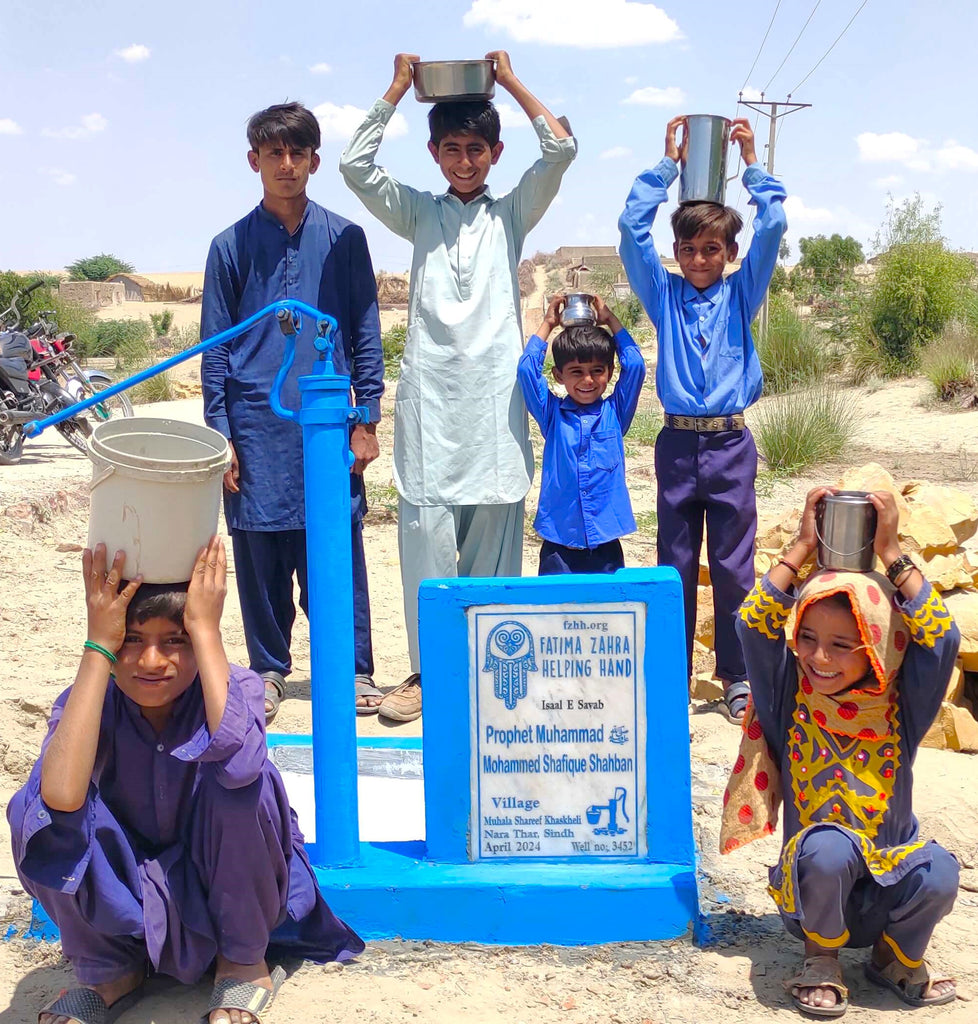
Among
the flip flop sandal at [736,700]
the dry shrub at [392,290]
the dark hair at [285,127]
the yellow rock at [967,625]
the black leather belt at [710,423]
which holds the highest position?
Answer: the dry shrub at [392,290]

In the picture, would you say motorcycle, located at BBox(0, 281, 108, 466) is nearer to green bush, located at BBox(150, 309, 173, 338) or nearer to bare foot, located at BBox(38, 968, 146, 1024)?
bare foot, located at BBox(38, 968, 146, 1024)

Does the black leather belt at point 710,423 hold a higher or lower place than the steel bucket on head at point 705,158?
lower

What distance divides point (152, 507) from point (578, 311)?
196 cm

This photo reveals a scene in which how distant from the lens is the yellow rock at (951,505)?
4840 millimetres

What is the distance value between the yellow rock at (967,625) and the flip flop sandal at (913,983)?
6.75 feet

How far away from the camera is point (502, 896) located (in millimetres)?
2617

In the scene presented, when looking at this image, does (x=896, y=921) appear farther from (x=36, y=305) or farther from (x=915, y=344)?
(x=36, y=305)

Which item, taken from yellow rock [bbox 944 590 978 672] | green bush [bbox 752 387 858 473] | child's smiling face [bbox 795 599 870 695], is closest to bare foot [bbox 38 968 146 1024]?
child's smiling face [bbox 795 599 870 695]

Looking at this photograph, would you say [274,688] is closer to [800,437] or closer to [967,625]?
[967,625]

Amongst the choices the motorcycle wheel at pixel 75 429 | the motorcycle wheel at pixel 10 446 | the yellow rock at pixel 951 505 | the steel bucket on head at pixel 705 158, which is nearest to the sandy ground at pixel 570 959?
the yellow rock at pixel 951 505

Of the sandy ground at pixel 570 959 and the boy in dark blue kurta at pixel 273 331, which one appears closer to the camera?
the sandy ground at pixel 570 959

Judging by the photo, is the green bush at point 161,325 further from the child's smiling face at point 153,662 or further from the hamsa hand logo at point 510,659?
the child's smiling face at point 153,662

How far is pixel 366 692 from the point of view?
13.6 ft

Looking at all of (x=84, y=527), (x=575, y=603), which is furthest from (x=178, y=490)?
(x=84, y=527)
